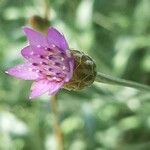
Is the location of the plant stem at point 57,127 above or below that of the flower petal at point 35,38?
below

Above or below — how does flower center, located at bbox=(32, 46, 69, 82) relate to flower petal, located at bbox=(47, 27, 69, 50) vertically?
below

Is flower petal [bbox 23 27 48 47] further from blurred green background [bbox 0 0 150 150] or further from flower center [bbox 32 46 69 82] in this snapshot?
blurred green background [bbox 0 0 150 150]

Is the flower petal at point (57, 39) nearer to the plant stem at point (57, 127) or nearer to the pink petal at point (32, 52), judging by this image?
the pink petal at point (32, 52)

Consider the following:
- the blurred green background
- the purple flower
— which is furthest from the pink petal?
the blurred green background

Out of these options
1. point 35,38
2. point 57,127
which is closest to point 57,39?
point 35,38

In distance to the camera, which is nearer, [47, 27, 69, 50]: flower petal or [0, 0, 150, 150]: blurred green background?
[47, 27, 69, 50]: flower petal

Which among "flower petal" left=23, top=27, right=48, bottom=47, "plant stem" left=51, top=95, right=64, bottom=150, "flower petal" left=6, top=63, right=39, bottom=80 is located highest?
"flower petal" left=23, top=27, right=48, bottom=47

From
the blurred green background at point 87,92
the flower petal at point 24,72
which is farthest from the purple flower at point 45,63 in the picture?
the blurred green background at point 87,92

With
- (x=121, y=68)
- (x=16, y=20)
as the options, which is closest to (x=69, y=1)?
(x=16, y=20)

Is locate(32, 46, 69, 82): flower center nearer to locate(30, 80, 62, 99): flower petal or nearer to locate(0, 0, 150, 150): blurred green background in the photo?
locate(30, 80, 62, 99): flower petal
